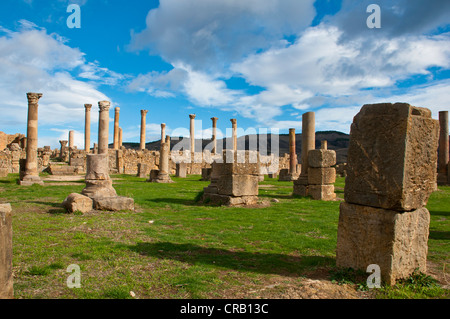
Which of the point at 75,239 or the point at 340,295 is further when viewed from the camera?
the point at 75,239

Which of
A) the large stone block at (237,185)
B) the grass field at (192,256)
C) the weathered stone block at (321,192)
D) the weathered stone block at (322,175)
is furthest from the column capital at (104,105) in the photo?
the weathered stone block at (321,192)

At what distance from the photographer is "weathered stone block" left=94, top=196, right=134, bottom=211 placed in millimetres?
9055

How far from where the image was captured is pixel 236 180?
1079 centimetres

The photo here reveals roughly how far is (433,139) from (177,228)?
209 inches

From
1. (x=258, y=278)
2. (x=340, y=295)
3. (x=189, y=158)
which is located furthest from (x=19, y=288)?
(x=189, y=158)

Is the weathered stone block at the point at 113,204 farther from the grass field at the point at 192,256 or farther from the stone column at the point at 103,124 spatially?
the stone column at the point at 103,124

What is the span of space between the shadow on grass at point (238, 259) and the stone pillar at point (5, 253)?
2.22m

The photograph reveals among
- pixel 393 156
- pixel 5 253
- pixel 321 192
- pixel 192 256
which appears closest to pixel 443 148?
pixel 321 192

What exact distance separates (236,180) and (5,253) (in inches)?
322

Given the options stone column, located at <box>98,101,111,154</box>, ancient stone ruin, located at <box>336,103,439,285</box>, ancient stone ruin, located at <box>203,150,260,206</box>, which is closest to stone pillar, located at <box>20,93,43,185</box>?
stone column, located at <box>98,101,111,154</box>

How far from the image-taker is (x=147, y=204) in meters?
10.9

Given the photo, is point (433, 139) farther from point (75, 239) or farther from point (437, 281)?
point (75, 239)

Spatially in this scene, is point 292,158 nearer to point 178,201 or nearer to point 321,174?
point 321,174

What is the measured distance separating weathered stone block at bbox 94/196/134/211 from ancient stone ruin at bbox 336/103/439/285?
671 cm
